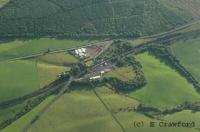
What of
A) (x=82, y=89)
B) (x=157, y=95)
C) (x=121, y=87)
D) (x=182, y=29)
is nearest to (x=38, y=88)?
(x=82, y=89)

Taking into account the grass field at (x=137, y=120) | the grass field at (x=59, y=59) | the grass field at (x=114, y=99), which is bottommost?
the grass field at (x=137, y=120)

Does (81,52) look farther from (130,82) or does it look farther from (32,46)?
(130,82)

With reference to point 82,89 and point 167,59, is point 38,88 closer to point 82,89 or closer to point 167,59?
point 82,89

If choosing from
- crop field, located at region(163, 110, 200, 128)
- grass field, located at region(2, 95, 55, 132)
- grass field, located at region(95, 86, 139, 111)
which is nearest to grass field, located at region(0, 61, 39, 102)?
grass field, located at region(2, 95, 55, 132)

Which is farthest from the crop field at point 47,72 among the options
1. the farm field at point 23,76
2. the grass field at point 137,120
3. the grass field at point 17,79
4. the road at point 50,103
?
the grass field at point 137,120

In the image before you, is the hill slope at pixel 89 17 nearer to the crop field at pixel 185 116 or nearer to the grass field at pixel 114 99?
the grass field at pixel 114 99

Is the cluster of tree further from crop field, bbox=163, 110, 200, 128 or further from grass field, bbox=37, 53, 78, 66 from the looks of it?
crop field, bbox=163, 110, 200, 128

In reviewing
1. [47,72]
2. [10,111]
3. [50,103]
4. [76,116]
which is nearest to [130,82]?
[76,116]
